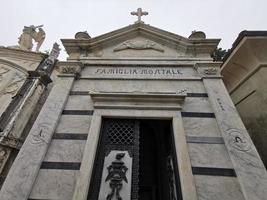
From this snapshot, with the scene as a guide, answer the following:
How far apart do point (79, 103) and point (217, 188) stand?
11.2 ft

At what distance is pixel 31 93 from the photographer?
590cm

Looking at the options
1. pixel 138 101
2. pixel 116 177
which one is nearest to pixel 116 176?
pixel 116 177

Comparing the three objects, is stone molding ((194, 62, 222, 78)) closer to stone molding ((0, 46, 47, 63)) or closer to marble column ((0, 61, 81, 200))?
marble column ((0, 61, 81, 200))

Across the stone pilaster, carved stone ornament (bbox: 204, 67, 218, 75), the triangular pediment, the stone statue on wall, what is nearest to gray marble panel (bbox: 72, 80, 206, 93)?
carved stone ornament (bbox: 204, 67, 218, 75)

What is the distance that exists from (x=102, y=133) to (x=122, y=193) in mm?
1327

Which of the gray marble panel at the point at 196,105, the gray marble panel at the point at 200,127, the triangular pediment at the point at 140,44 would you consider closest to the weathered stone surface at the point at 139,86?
the gray marble panel at the point at 196,105

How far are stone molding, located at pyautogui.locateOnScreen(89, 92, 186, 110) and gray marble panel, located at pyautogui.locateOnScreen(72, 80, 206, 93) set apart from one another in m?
0.40

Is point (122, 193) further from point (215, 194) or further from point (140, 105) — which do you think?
point (140, 105)

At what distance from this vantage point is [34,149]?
140 inches

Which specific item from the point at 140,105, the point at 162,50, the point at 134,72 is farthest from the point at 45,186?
the point at 162,50

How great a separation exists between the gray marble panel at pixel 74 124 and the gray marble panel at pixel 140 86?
0.89m

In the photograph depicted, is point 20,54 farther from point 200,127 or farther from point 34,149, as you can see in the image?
point 200,127

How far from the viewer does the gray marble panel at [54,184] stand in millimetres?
3053

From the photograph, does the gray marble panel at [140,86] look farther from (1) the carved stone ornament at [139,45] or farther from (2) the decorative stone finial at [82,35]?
(2) the decorative stone finial at [82,35]
